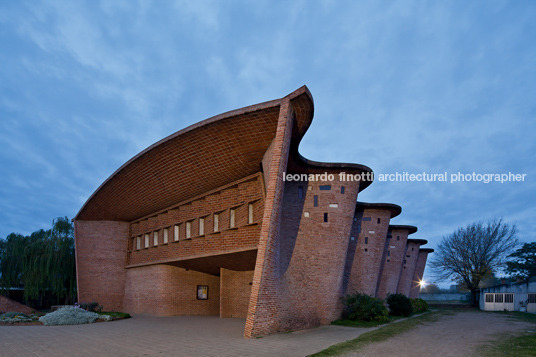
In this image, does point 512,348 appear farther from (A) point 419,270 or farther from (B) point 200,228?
(A) point 419,270

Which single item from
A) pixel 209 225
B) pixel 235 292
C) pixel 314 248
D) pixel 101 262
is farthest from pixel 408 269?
pixel 101 262

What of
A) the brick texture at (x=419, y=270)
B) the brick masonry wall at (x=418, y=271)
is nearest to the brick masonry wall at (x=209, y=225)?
the brick texture at (x=419, y=270)

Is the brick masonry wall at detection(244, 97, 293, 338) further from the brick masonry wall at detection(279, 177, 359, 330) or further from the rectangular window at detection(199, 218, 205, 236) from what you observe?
the rectangular window at detection(199, 218, 205, 236)

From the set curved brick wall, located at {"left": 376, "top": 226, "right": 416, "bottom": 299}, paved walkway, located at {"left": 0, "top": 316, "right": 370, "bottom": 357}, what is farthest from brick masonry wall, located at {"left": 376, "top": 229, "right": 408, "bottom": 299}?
paved walkway, located at {"left": 0, "top": 316, "right": 370, "bottom": 357}

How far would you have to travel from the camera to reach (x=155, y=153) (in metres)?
18.2

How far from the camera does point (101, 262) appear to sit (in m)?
26.8

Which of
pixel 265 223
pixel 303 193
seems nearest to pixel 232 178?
pixel 303 193

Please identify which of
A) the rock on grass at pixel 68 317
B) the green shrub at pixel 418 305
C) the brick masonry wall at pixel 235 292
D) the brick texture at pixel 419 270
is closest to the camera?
the rock on grass at pixel 68 317

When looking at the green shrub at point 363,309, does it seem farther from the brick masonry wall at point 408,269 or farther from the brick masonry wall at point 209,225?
the brick masonry wall at point 408,269

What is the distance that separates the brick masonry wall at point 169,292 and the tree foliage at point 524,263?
3821 cm

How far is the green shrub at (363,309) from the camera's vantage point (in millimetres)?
18906

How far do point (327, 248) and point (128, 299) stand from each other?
1671 centimetres

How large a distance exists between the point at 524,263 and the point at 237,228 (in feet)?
141

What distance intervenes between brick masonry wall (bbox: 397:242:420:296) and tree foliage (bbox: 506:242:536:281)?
13.8 metres
